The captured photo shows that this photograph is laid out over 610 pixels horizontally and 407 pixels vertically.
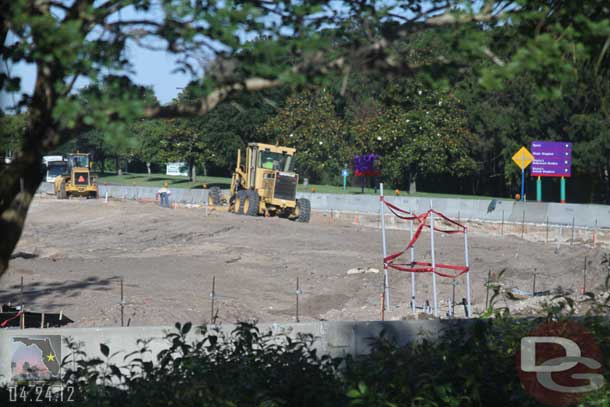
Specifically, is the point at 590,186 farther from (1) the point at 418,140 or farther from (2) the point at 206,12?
(2) the point at 206,12

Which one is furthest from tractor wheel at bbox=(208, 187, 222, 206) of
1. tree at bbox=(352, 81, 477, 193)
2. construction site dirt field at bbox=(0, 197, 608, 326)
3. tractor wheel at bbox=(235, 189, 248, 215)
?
tree at bbox=(352, 81, 477, 193)

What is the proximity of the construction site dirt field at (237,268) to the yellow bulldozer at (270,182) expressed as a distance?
1459mm

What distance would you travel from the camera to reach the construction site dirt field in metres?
18.4

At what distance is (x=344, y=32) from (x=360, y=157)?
174 ft

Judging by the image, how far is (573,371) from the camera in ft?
20.7

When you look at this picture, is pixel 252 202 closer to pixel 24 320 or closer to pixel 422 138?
pixel 422 138

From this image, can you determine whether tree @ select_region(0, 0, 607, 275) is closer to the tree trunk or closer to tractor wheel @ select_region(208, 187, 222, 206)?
the tree trunk

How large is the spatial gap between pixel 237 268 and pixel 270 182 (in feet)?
43.5

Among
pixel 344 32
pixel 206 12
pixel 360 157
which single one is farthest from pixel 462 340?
pixel 360 157

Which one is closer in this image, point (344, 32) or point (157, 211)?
point (344, 32)

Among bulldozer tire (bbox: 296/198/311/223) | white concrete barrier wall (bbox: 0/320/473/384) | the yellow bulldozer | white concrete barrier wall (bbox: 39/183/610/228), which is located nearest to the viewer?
white concrete barrier wall (bbox: 0/320/473/384)

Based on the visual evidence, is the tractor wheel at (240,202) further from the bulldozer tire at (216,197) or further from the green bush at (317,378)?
the green bush at (317,378)

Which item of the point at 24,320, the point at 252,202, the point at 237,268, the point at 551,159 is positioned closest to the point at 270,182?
the point at 252,202

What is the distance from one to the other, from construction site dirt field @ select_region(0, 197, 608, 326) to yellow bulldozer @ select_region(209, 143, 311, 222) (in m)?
1.46
